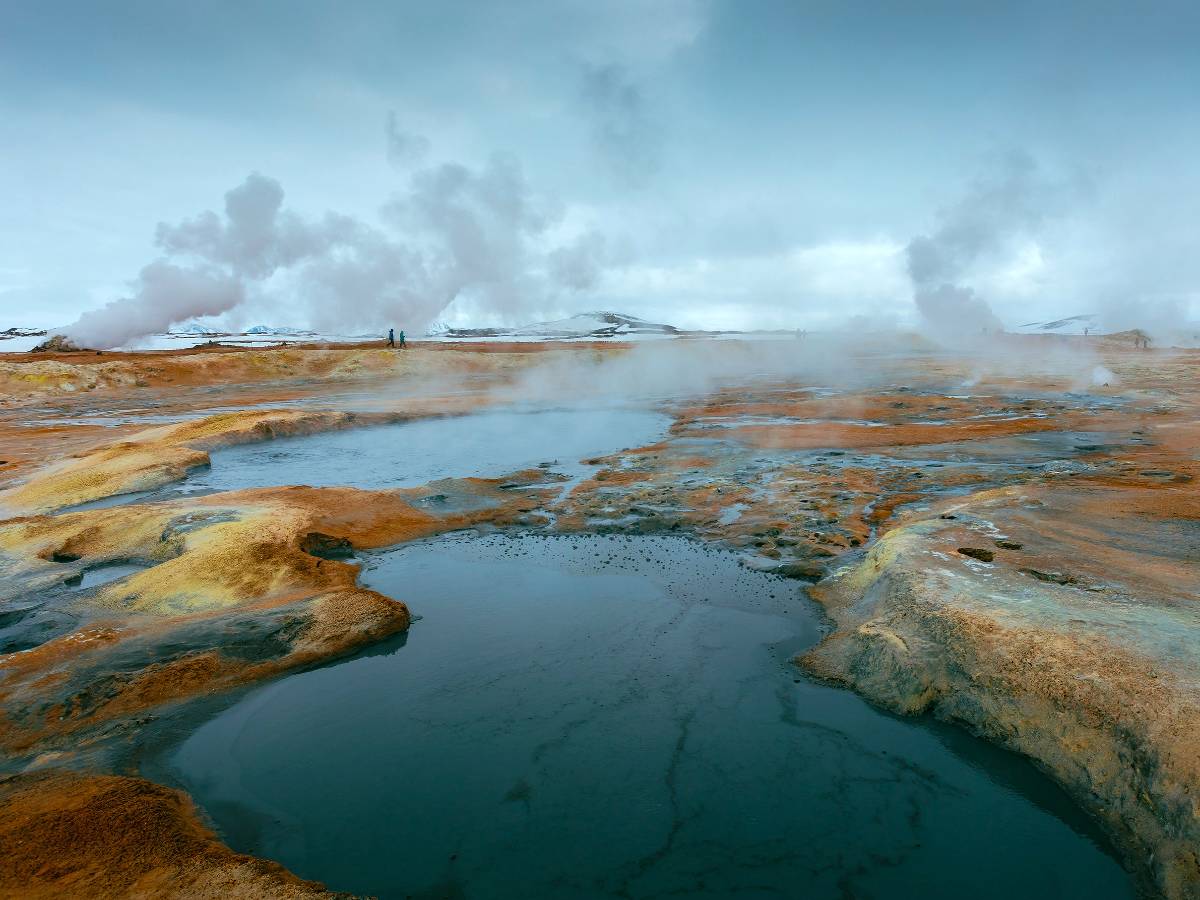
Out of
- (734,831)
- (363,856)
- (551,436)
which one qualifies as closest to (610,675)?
(734,831)

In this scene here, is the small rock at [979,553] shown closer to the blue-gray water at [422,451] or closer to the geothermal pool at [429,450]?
the blue-gray water at [422,451]

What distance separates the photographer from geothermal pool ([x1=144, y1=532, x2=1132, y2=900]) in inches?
147

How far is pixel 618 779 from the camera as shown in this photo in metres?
4.49

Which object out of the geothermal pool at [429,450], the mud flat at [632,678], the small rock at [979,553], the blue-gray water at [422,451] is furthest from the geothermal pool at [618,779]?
the geothermal pool at [429,450]

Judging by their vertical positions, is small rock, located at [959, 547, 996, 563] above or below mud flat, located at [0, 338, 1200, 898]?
above

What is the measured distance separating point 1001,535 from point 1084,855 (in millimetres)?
4287

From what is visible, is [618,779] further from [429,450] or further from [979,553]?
[429,450]

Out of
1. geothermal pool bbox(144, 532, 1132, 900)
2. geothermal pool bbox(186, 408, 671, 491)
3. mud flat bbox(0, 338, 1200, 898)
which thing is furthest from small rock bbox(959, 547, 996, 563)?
geothermal pool bbox(186, 408, 671, 491)

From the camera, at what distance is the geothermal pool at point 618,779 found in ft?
12.3

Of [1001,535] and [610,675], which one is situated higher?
[1001,535]

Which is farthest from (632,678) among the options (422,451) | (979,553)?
(422,451)

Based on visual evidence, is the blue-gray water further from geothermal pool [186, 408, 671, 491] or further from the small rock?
the small rock

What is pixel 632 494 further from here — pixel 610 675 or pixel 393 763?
pixel 393 763

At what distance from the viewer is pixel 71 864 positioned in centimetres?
341
